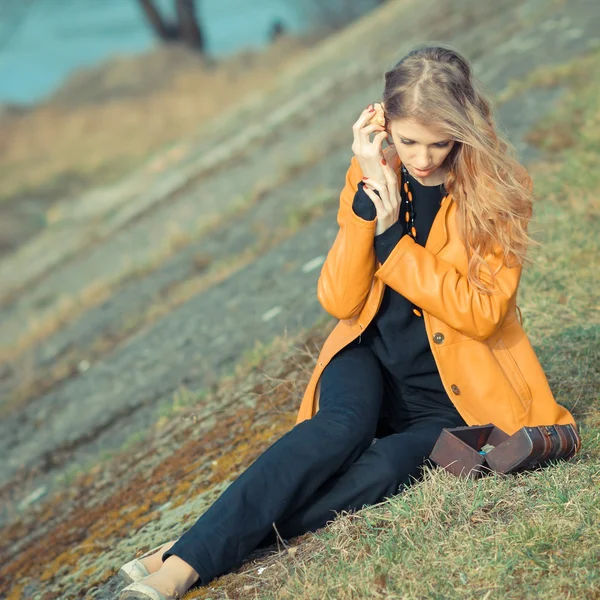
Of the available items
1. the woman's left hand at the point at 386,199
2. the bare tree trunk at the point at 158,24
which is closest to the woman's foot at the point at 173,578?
the woman's left hand at the point at 386,199

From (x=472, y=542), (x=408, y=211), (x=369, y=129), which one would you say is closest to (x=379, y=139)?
(x=369, y=129)

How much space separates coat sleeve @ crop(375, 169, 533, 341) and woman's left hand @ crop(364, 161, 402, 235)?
8cm

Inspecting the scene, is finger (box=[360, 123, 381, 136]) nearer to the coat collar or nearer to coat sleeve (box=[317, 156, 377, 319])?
coat sleeve (box=[317, 156, 377, 319])

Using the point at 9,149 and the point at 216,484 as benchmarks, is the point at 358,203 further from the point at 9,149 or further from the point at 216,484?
the point at 9,149

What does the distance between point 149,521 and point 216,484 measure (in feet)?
1.09

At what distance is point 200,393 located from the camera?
5.52 m

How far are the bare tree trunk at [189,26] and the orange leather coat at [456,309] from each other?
1131 inches

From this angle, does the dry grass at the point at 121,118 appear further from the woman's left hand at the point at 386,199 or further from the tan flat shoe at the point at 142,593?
the tan flat shoe at the point at 142,593

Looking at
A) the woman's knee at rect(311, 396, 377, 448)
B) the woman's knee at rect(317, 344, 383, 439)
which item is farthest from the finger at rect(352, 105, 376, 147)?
the woman's knee at rect(311, 396, 377, 448)

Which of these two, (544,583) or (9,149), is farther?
(9,149)

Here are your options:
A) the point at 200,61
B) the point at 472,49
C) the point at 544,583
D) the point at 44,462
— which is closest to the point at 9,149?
the point at 200,61

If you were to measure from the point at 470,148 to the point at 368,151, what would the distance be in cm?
35

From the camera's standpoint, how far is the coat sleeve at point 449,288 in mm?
3133

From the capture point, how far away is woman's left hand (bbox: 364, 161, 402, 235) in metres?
3.20
